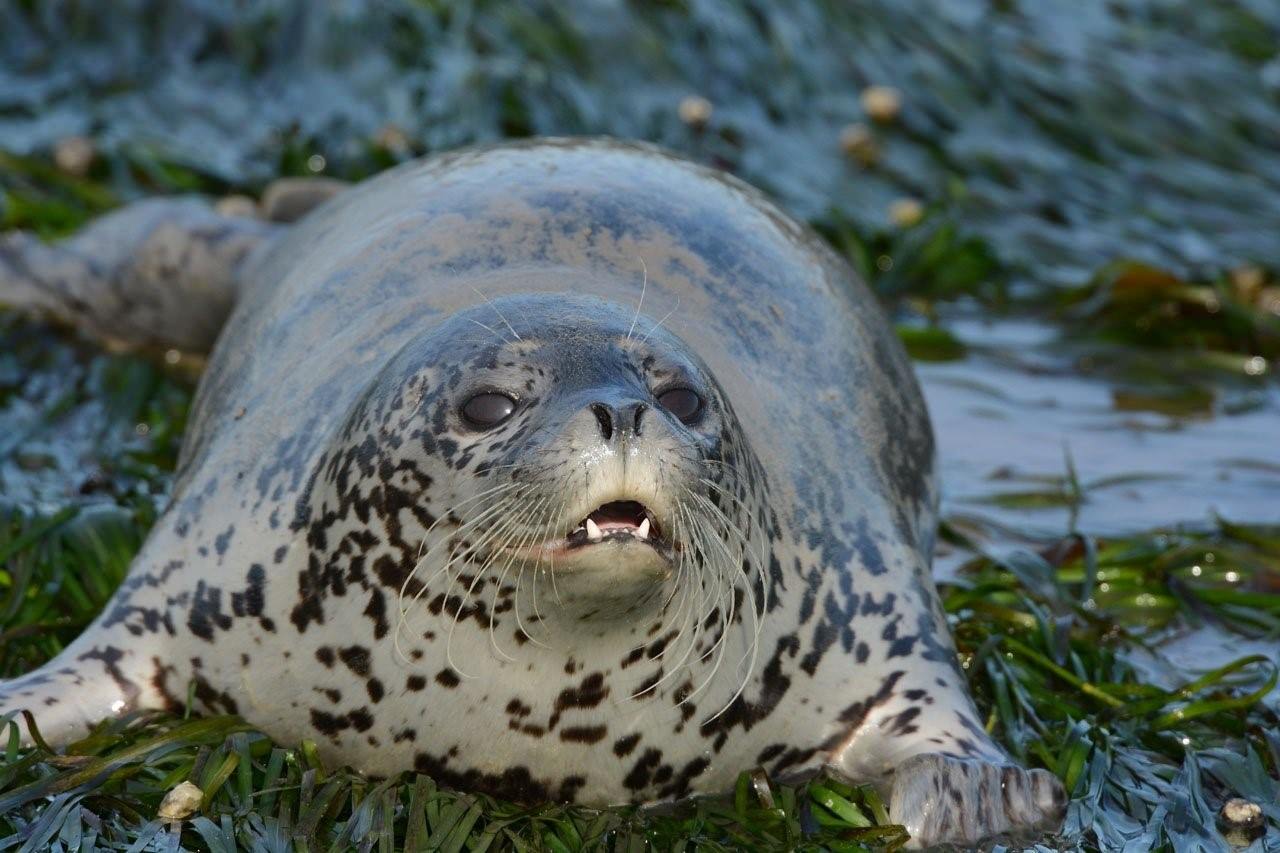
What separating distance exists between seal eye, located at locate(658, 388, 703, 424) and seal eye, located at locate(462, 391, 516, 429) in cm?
26

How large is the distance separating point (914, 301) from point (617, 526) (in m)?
4.50

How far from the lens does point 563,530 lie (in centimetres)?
308

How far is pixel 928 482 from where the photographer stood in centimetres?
468

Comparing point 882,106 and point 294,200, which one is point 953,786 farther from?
point 882,106

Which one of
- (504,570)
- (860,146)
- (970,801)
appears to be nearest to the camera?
(504,570)

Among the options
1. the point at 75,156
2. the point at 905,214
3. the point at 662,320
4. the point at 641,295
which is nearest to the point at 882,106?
the point at 905,214

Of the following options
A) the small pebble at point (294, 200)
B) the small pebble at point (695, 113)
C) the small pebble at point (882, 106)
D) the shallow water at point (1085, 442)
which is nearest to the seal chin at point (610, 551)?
the shallow water at point (1085, 442)

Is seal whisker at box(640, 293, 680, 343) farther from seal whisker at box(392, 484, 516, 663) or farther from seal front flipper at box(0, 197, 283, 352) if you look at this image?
seal front flipper at box(0, 197, 283, 352)

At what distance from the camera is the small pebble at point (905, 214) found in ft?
26.1

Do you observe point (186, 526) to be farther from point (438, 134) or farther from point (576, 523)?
point (438, 134)

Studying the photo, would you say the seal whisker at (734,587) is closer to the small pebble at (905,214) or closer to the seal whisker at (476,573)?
the seal whisker at (476,573)

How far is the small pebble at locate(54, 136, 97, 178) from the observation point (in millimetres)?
7512

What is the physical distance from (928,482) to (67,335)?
2984 millimetres

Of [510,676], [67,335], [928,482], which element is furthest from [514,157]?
[67,335]
